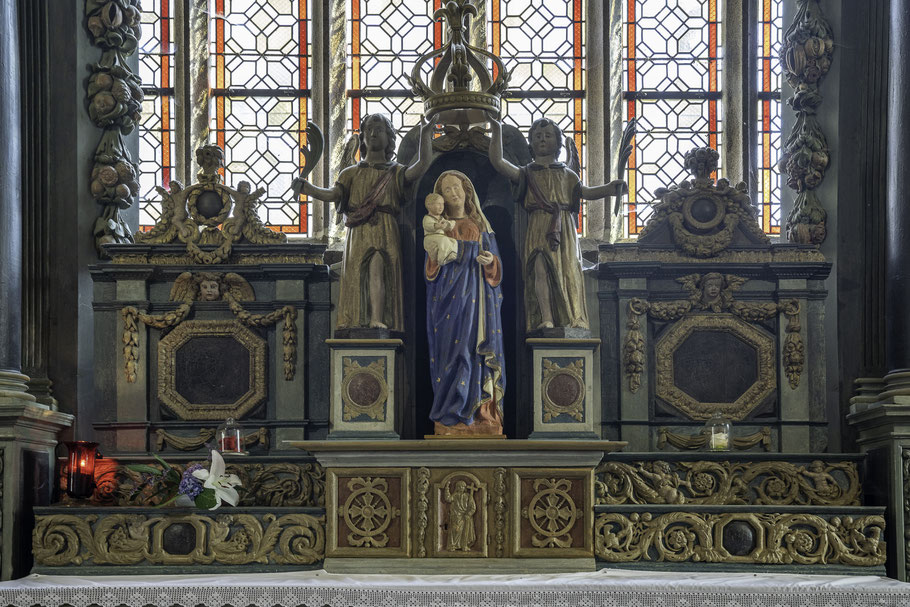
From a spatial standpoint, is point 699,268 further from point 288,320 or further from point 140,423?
point 140,423

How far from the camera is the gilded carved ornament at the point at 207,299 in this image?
9.62m

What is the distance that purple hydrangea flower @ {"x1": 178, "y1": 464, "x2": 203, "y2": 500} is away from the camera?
28.1ft

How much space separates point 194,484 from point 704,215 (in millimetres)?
3876

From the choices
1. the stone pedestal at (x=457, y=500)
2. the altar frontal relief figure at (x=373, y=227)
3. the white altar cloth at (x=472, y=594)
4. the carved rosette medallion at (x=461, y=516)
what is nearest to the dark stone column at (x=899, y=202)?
the white altar cloth at (x=472, y=594)

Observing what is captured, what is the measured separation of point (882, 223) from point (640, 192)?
2.13 meters

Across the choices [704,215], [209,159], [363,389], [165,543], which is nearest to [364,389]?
[363,389]

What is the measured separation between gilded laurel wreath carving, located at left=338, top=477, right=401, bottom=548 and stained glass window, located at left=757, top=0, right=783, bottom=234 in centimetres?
410

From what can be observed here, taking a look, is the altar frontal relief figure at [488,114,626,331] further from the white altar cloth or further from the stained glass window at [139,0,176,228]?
the stained glass window at [139,0,176,228]

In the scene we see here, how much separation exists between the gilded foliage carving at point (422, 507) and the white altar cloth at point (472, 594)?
1.68 feet

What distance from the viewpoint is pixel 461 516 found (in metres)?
8.57

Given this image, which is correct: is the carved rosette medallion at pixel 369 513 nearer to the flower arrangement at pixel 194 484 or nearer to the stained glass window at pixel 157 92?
the flower arrangement at pixel 194 484

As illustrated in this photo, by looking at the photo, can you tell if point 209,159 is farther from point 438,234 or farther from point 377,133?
point 438,234

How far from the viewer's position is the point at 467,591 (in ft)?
26.2

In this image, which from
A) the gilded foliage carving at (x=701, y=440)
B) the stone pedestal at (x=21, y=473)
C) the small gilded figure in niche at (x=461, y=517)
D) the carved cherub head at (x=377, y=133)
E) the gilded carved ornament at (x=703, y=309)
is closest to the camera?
the stone pedestal at (x=21, y=473)
